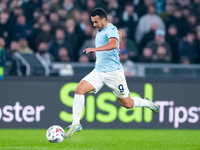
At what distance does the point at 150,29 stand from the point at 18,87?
15.7 ft

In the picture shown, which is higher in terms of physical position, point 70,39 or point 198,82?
point 70,39

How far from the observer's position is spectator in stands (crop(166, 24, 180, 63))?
50.4ft

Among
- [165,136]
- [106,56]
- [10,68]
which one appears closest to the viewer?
[106,56]

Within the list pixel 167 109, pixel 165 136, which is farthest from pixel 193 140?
pixel 167 109

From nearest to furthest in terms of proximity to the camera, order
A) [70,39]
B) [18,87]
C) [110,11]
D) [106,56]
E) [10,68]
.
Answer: [106,56], [18,87], [10,68], [70,39], [110,11]

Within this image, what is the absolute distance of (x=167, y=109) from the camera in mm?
12469

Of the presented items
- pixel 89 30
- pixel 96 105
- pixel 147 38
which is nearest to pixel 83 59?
pixel 89 30

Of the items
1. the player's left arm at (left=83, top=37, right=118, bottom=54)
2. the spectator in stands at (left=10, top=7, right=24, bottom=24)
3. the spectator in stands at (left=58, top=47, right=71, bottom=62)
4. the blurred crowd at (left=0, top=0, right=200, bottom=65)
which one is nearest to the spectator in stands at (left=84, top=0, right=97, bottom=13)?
the blurred crowd at (left=0, top=0, right=200, bottom=65)

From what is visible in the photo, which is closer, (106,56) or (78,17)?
(106,56)

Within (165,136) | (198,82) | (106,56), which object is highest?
(106,56)

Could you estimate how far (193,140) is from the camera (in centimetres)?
1027

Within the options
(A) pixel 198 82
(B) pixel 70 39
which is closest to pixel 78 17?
(B) pixel 70 39

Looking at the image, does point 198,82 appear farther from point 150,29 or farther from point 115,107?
point 150,29

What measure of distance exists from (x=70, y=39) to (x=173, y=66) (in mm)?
3160
